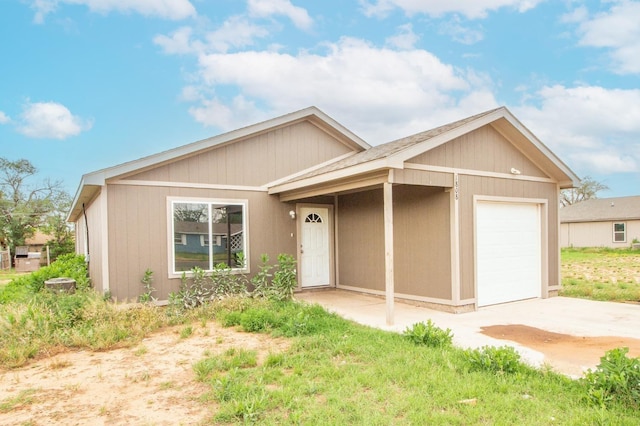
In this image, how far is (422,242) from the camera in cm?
762

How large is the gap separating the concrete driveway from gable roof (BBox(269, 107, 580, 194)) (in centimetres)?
250

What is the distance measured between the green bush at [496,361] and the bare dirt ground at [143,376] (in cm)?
54

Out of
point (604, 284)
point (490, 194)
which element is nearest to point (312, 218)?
point (490, 194)

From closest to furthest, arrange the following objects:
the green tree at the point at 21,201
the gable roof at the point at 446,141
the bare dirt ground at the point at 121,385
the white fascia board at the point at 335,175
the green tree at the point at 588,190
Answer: the bare dirt ground at the point at 121,385 → the white fascia board at the point at 335,175 → the gable roof at the point at 446,141 → the green tree at the point at 21,201 → the green tree at the point at 588,190

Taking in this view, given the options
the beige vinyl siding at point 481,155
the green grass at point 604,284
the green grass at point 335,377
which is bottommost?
the green grass at point 604,284

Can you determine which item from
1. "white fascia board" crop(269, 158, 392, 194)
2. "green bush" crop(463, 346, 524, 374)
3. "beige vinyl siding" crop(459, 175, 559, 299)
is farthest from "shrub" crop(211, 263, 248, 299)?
"green bush" crop(463, 346, 524, 374)

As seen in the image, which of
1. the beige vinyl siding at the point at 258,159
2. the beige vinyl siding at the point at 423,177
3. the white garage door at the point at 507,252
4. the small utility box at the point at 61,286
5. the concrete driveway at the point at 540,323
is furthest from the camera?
the beige vinyl siding at the point at 258,159

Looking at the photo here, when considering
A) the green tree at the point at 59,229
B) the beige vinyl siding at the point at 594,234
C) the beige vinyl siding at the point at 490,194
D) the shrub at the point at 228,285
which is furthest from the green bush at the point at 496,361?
the beige vinyl siding at the point at 594,234

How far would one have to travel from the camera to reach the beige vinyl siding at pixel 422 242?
7.24 metres

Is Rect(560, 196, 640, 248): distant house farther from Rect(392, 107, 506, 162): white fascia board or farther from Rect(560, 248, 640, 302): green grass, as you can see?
Rect(392, 107, 506, 162): white fascia board

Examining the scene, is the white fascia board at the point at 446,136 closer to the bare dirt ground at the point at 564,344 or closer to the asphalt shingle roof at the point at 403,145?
the asphalt shingle roof at the point at 403,145

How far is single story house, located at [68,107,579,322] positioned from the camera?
7.08 metres

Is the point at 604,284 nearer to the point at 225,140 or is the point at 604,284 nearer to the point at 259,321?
the point at 259,321

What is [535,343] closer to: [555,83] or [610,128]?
[555,83]
